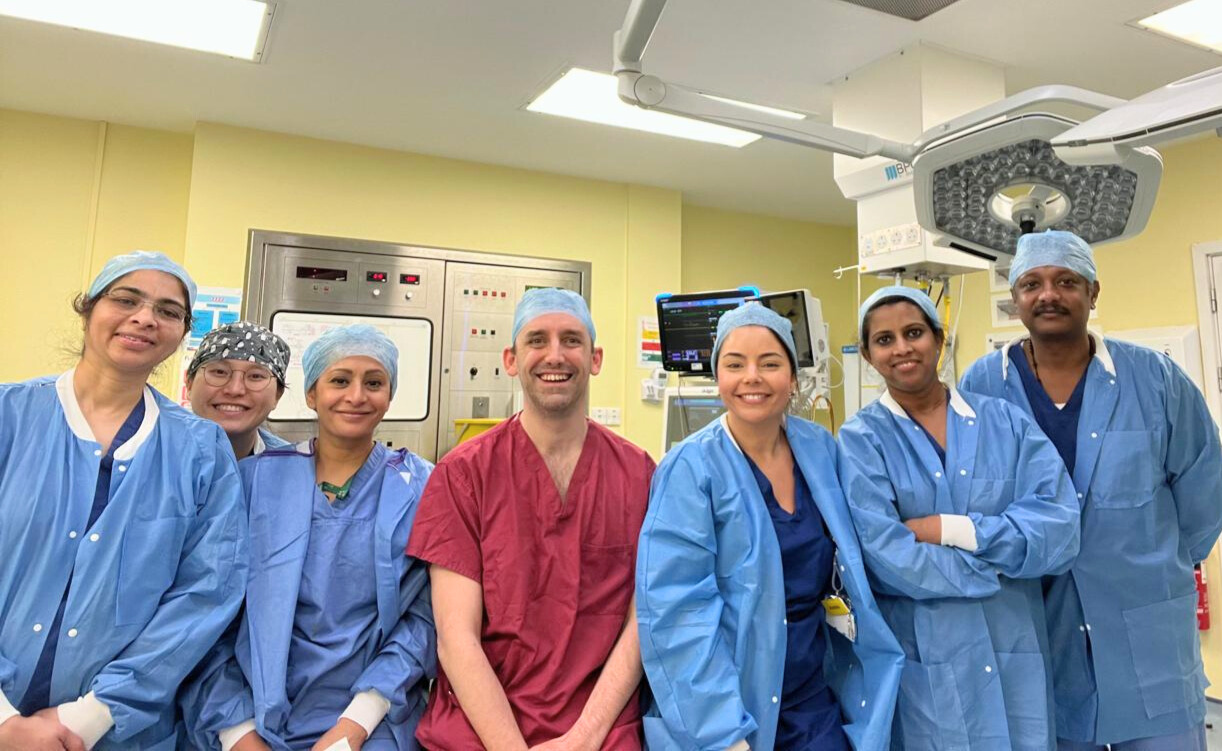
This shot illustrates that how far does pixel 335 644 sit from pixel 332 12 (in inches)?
84.8

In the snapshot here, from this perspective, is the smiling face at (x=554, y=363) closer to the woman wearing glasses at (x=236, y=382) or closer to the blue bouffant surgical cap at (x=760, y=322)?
the blue bouffant surgical cap at (x=760, y=322)

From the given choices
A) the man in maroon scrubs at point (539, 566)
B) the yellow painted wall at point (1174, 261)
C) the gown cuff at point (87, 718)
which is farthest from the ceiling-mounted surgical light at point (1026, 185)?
the yellow painted wall at point (1174, 261)

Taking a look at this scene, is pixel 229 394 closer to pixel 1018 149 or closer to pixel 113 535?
pixel 113 535

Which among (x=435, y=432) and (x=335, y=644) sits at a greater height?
(x=435, y=432)

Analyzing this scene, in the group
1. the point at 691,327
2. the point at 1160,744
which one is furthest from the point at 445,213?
the point at 1160,744

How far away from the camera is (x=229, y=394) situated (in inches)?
71.9

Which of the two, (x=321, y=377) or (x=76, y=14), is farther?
(x=76, y=14)

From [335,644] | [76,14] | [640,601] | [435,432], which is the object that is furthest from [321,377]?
[435,432]

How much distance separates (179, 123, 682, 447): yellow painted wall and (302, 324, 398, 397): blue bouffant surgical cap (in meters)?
2.19

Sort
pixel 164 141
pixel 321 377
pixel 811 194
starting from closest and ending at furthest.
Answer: pixel 321 377 < pixel 164 141 < pixel 811 194

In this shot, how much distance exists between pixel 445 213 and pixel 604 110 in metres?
1.12

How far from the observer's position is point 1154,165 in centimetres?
100

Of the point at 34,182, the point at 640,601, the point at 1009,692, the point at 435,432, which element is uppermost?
the point at 34,182

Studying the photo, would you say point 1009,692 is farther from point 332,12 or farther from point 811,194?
point 811,194
